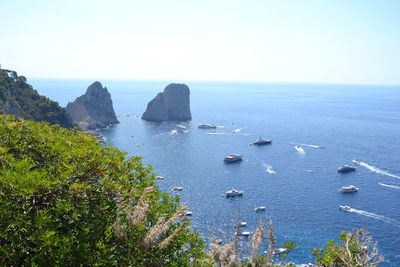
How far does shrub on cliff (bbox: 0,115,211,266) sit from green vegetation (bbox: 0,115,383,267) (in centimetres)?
3

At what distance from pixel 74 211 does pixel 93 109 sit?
177 m

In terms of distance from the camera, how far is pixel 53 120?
123 meters

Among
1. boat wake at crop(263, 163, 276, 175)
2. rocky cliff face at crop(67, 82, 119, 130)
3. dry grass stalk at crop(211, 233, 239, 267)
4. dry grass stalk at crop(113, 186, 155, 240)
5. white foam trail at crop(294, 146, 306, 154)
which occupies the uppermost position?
dry grass stalk at crop(113, 186, 155, 240)

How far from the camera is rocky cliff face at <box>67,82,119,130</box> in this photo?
549ft

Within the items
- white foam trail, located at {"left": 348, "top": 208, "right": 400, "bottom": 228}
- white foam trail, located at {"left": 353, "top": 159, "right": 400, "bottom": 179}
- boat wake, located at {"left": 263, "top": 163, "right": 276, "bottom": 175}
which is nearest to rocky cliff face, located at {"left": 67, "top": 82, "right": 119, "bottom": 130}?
boat wake, located at {"left": 263, "top": 163, "right": 276, "bottom": 175}

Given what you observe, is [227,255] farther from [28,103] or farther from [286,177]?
[28,103]

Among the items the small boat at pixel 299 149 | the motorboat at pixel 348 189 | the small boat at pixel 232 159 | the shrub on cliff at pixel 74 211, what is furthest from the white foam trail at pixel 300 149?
the shrub on cliff at pixel 74 211

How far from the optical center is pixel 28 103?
119125 mm

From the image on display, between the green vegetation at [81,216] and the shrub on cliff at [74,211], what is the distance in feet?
0.10

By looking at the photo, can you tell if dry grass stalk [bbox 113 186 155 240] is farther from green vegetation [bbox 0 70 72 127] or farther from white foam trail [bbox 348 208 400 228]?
green vegetation [bbox 0 70 72 127]

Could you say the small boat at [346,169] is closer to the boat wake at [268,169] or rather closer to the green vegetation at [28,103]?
the boat wake at [268,169]

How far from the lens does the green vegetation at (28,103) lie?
11123cm

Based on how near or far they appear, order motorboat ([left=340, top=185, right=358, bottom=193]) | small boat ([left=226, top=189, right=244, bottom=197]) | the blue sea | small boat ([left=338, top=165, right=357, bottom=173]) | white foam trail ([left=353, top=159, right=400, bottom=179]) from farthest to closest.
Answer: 1. small boat ([left=338, top=165, right=357, bottom=173])
2. white foam trail ([left=353, top=159, right=400, bottom=179])
3. motorboat ([left=340, top=185, right=358, bottom=193])
4. small boat ([left=226, top=189, right=244, bottom=197])
5. the blue sea

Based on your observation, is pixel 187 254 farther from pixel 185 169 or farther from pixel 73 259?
pixel 185 169
